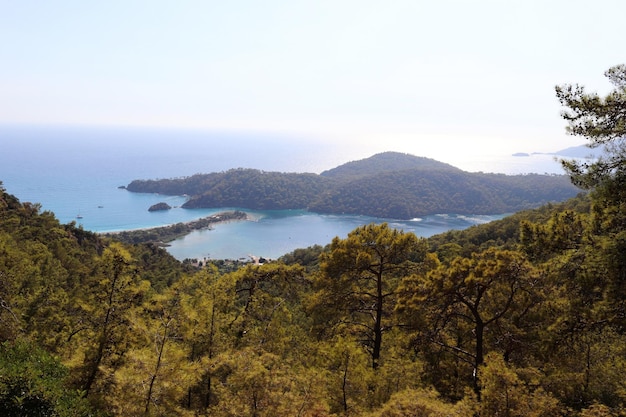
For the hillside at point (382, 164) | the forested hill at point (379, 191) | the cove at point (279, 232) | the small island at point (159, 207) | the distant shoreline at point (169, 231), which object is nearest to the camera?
the cove at point (279, 232)

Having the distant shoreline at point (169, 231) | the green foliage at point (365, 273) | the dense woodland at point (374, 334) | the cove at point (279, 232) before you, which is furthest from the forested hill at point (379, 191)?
the dense woodland at point (374, 334)

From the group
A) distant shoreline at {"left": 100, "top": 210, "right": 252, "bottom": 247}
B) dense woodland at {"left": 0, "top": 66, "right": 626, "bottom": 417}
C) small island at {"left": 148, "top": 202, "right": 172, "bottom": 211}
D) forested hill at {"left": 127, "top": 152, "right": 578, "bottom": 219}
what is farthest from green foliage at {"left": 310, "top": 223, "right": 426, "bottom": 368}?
small island at {"left": 148, "top": 202, "right": 172, "bottom": 211}

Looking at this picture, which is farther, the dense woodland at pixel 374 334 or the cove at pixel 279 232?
the cove at pixel 279 232

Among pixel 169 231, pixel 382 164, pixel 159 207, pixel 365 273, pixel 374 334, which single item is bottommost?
pixel 169 231

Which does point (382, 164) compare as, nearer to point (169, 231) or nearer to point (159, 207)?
point (159, 207)

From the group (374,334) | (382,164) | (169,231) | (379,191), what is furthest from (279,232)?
(382,164)

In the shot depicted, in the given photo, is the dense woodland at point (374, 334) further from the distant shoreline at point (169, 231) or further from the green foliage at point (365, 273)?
the distant shoreline at point (169, 231)
